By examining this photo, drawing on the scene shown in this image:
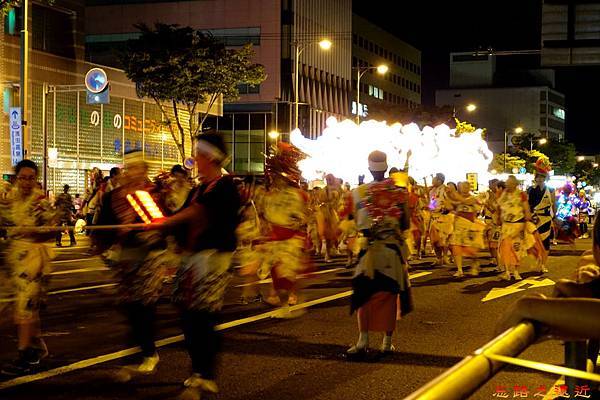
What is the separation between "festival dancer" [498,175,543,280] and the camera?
50.9ft

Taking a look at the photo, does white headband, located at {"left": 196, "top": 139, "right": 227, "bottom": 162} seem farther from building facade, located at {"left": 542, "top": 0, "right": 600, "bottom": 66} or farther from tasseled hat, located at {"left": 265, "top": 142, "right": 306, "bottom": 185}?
building facade, located at {"left": 542, "top": 0, "right": 600, "bottom": 66}

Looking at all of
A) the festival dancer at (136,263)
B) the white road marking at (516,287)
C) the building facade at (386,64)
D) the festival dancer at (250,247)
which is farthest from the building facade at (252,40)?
the festival dancer at (136,263)

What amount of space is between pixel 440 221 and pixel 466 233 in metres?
1.61

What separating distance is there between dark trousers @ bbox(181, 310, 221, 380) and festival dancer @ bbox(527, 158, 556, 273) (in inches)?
477

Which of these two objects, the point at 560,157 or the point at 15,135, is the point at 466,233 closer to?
the point at 15,135

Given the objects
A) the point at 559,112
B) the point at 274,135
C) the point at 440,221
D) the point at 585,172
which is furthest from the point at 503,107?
the point at 440,221

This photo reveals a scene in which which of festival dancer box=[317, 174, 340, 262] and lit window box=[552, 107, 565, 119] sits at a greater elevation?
lit window box=[552, 107, 565, 119]

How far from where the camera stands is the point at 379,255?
796cm

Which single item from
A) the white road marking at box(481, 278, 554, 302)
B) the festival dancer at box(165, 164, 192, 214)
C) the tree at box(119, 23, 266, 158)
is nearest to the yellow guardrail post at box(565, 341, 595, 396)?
the white road marking at box(481, 278, 554, 302)

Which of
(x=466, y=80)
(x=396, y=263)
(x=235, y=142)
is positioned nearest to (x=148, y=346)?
(x=396, y=263)

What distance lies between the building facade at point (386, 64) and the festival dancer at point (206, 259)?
215 ft

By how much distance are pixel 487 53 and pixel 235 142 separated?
35.7 meters

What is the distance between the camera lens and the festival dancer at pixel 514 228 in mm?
15508

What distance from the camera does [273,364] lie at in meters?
7.66
